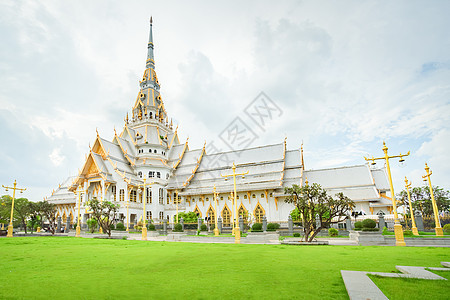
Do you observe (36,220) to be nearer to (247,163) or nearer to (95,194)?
(95,194)

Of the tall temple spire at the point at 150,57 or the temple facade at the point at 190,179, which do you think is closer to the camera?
the temple facade at the point at 190,179

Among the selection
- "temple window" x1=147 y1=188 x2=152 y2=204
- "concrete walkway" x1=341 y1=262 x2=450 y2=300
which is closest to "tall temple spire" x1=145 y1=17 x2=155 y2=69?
"temple window" x1=147 y1=188 x2=152 y2=204

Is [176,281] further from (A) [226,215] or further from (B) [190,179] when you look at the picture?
(B) [190,179]

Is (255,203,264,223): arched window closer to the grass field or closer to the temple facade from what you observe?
the temple facade

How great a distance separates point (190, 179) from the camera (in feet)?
137

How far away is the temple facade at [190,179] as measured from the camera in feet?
115

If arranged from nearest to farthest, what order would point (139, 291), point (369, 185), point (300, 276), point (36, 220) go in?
1. point (139, 291)
2. point (300, 276)
3. point (369, 185)
4. point (36, 220)

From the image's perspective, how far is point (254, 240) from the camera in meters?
17.9

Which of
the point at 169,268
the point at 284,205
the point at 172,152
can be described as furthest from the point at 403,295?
the point at 172,152

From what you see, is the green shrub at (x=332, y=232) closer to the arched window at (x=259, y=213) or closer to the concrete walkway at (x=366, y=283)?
the arched window at (x=259, y=213)

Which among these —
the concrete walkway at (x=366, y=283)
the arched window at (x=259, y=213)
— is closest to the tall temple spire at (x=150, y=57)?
the arched window at (x=259, y=213)

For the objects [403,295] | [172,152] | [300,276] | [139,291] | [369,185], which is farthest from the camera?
[172,152]

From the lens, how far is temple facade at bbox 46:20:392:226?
115 feet

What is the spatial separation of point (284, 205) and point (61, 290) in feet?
107
